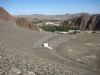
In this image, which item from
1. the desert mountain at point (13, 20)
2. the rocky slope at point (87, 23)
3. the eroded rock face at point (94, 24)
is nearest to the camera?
the desert mountain at point (13, 20)

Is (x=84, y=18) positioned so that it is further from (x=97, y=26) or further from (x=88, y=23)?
(x=97, y=26)

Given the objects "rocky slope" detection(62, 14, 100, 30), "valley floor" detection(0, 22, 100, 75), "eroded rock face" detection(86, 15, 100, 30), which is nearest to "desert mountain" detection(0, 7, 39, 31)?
"valley floor" detection(0, 22, 100, 75)

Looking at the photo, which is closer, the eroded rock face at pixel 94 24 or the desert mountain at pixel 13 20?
the desert mountain at pixel 13 20

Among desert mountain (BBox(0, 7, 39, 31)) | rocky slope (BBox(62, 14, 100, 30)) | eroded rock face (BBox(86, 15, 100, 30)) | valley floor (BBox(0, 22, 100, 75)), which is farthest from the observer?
rocky slope (BBox(62, 14, 100, 30))

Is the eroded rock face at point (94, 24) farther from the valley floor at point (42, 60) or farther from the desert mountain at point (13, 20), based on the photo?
the valley floor at point (42, 60)

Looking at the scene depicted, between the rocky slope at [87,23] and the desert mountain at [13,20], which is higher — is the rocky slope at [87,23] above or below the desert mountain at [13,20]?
below

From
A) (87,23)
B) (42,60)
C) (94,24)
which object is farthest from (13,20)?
(87,23)

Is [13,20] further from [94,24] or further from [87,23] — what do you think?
[87,23]

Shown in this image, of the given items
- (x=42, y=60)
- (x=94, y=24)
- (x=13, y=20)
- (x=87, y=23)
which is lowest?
(x=94, y=24)

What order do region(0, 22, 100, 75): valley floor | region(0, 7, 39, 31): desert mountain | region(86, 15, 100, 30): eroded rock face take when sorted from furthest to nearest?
region(86, 15, 100, 30): eroded rock face → region(0, 7, 39, 31): desert mountain → region(0, 22, 100, 75): valley floor

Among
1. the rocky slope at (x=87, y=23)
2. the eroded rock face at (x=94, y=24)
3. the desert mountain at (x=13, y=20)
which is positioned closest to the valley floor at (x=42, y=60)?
the desert mountain at (x=13, y=20)

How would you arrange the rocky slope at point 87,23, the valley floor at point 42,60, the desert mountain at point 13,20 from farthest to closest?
the rocky slope at point 87,23 → the desert mountain at point 13,20 → the valley floor at point 42,60

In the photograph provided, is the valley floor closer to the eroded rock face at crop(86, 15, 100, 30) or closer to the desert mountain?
the desert mountain
